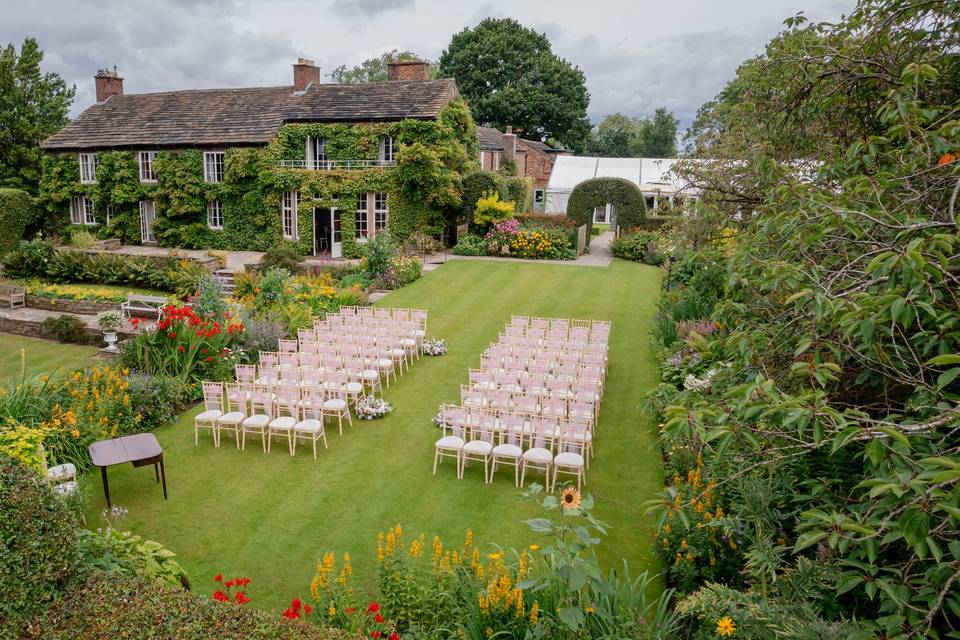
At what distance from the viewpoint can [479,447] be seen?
10016mm

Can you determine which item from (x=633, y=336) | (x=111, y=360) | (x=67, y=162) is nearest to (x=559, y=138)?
(x=67, y=162)

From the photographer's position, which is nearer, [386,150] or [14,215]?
[386,150]

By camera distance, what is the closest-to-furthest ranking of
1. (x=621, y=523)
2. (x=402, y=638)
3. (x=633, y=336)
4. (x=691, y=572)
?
(x=402, y=638) < (x=691, y=572) < (x=621, y=523) < (x=633, y=336)

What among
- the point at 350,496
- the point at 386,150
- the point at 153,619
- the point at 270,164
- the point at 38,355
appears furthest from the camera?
the point at 270,164

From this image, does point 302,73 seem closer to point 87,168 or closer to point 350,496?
point 87,168

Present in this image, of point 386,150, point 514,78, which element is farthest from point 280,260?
point 514,78

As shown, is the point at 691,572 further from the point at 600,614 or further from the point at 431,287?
the point at 431,287

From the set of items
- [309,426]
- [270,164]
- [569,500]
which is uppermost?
[270,164]

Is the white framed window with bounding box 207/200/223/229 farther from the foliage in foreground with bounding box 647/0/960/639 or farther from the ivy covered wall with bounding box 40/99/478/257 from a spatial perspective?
the foliage in foreground with bounding box 647/0/960/639

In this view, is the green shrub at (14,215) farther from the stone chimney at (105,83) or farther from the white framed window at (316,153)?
the white framed window at (316,153)

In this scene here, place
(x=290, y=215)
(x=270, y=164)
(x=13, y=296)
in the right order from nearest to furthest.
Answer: (x=13, y=296) < (x=270, y=164) < (x=290, y=215)

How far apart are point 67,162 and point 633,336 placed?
33.3m

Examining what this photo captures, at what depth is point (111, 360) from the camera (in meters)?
15.2

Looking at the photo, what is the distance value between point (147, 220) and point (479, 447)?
103 ft
